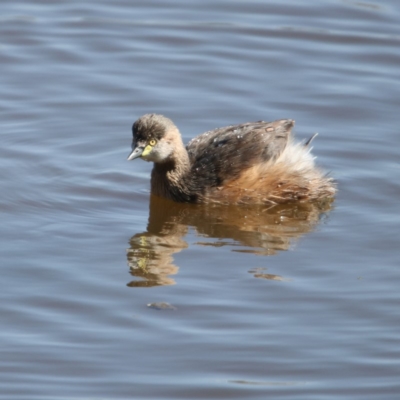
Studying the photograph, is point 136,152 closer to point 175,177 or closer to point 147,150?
point 147,150

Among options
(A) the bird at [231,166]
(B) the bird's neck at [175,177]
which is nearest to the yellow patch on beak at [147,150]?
(A) the bird at [231,166]

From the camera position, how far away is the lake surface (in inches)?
259

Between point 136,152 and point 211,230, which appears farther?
point 136,152

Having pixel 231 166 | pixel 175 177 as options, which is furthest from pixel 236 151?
pixel 175 177

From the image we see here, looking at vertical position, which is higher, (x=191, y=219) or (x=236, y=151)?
(x=236, y=151)

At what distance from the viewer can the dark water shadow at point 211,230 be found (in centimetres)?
800

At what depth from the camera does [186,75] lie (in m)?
11.7

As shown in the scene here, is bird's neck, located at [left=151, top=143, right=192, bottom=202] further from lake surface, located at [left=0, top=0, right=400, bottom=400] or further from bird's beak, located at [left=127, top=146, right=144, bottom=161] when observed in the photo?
bird's beak, located at [left=127, top=146, right=144, bottom=161]

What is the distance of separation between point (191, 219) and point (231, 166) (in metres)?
0.56

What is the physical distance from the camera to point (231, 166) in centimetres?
921

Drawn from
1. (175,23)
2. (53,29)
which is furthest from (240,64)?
(53,29)

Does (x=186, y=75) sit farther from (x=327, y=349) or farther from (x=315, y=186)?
(x=327, y=349)

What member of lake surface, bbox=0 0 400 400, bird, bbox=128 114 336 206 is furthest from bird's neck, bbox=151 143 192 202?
lake surface, bbox=0 0 400 400

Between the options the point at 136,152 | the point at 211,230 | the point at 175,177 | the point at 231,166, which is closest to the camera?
the point at 211,230
